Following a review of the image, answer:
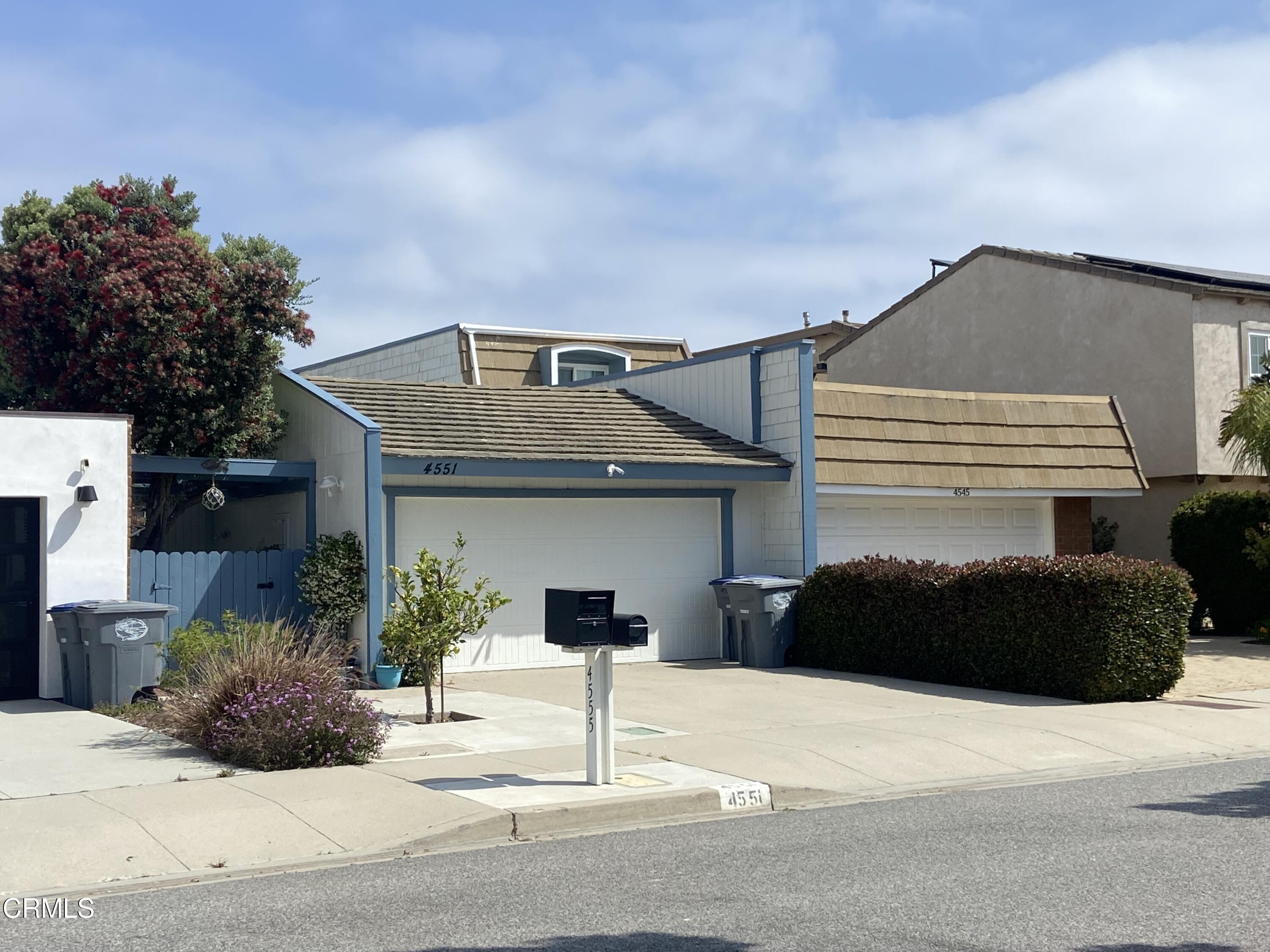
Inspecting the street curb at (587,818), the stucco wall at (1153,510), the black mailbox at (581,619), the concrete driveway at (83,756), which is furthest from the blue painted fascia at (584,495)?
the stucco wall at (1153,510)

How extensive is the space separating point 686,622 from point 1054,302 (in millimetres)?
11815

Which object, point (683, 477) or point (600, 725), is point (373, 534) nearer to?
point (683, 477)

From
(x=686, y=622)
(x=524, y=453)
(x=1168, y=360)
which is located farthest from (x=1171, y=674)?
(x=1168, y=360)

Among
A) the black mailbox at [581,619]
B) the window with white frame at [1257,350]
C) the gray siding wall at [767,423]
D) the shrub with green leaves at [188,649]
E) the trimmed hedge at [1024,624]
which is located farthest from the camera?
the window with white frame at [1257,350]

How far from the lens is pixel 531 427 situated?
60.9 feet

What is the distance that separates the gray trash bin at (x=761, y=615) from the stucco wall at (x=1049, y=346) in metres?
9.73

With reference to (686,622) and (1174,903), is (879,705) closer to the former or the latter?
(686,622)

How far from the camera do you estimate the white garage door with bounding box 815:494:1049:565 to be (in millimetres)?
19875

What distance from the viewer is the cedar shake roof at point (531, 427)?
679 inches

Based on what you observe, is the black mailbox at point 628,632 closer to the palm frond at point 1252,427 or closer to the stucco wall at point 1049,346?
the palm frond at point 1252,427

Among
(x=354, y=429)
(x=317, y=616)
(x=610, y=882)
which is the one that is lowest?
(x=610, y=882)

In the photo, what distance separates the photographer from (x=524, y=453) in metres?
17.2

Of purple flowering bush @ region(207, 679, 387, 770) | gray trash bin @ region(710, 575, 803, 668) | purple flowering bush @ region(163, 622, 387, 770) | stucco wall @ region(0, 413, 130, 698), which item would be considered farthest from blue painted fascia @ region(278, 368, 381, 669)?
purple flowering bush @ region(207, 679, 387, 770)

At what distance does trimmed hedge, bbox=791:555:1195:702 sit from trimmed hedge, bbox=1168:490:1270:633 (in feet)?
24.3
